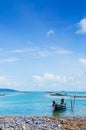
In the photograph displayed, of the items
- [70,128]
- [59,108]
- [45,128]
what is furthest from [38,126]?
[59,108]

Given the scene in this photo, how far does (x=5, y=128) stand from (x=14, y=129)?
2.25 ft

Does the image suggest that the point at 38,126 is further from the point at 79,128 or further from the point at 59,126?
the point at 79,128

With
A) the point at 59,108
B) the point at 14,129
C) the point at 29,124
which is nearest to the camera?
the point at 14,129

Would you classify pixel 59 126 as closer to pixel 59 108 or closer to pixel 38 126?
pixel 38 126

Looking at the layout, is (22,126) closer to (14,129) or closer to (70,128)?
(14,129)

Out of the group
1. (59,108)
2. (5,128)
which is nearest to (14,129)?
(5,128)

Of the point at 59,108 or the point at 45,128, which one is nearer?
the point at 45,128

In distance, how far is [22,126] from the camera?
19219 millimetres

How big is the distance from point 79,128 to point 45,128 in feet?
7.22

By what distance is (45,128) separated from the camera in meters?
18.6

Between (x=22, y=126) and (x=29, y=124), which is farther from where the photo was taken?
(x=29, y=124)

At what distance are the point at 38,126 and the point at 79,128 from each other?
2.81m

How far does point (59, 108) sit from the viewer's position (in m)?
48.5

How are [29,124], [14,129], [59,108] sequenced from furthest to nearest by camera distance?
[59,108], [29,124], [14,129]
